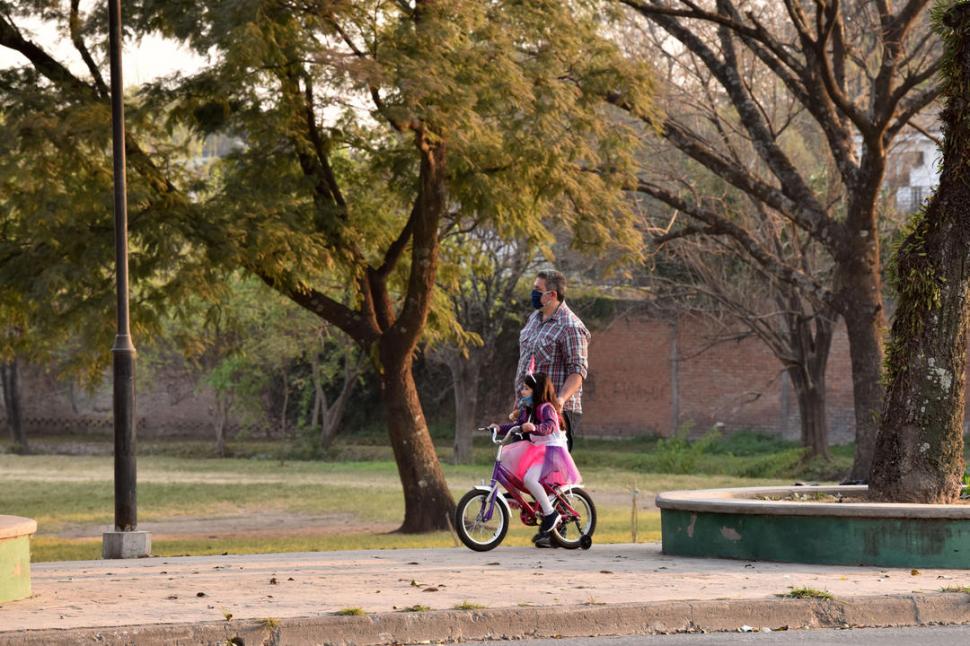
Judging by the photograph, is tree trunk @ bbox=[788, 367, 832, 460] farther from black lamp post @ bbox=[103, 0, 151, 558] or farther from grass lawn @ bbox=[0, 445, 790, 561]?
black lamp post @ bbox=[103, 0, 151, 558]

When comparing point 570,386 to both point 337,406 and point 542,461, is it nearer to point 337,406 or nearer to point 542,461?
point 542,461

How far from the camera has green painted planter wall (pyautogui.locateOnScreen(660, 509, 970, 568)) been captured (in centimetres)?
1018

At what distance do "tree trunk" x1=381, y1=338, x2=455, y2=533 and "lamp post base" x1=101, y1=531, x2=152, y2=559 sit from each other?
21.0ft

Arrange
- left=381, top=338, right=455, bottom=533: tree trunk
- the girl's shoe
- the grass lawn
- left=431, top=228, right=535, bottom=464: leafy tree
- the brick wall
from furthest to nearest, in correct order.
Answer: the brick wall, left=431, top=228, right=535, bottom=464: leafy tree, left=381, top=338, right=455, bottom=533: tree trunk, the grass lawn, the girl's shoe

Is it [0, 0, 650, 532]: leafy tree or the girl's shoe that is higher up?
[0, 0, 650, 532]: leafy tree

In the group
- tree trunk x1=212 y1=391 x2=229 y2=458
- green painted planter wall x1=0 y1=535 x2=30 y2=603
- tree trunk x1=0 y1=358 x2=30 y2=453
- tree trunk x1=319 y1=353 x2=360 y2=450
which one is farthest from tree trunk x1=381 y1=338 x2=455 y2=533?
tree trunk x1=0 y1=358 x2=30 y2=453

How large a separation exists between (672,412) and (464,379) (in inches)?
255

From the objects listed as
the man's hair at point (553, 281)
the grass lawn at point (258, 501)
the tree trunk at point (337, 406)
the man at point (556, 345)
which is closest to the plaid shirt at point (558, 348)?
the man at point (556, 345)

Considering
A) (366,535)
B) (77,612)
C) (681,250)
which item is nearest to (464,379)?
(681,250)

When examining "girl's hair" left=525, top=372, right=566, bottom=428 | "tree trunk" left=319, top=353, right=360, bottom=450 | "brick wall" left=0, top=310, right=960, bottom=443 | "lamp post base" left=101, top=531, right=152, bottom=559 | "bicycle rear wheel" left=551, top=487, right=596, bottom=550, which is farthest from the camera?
"tree trunk" left=319, top=353, right=360, bottom=450

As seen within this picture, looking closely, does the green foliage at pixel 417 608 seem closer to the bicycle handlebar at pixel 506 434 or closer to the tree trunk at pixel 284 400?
the bicycle handlebar at pixel 506 434

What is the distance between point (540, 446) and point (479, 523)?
3.00 ft

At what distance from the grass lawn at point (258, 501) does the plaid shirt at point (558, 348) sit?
12.8 feet

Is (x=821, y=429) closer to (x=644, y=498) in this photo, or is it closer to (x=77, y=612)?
(x=644, y=498)
